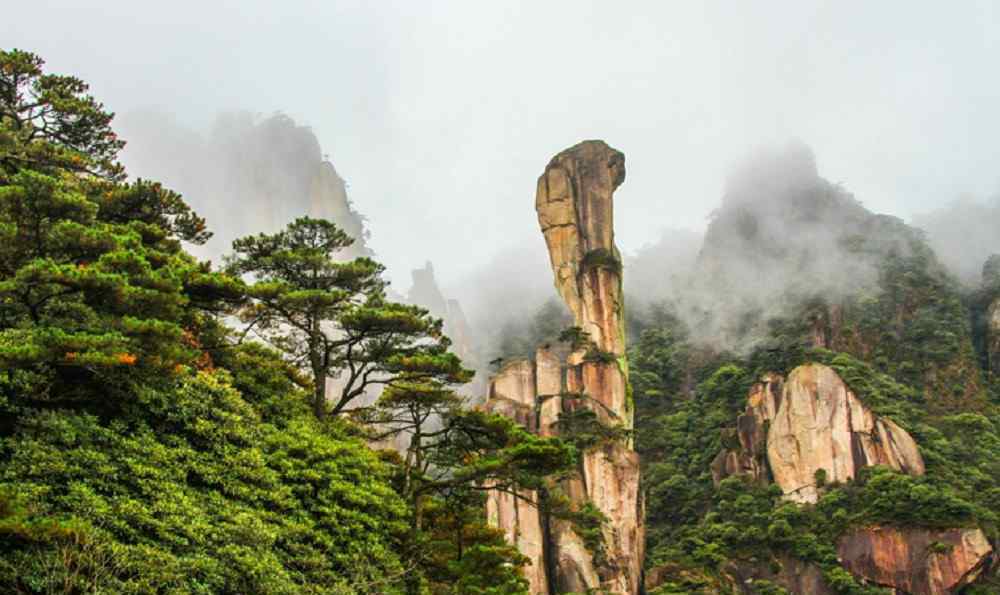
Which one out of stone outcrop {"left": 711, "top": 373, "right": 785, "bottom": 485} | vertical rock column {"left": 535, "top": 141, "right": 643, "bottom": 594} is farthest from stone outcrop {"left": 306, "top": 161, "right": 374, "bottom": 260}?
stone outcrop {"left": 711, "top": 373, "right": 785, "bottom": 485}

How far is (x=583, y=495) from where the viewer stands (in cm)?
4050

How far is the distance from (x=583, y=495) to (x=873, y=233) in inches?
1769

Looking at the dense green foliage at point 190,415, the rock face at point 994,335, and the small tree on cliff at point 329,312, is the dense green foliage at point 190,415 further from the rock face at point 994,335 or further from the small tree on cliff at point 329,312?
the rock face at point 994,335

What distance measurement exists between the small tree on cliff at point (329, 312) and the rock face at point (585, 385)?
1855cm

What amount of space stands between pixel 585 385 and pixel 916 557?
18683 millimetres

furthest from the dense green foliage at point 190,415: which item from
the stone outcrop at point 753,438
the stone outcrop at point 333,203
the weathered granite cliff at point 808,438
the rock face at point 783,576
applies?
the stone outcrop at point 333,203

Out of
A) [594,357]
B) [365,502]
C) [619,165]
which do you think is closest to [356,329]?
[365,502]

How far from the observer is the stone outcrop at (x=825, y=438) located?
43.5 meters

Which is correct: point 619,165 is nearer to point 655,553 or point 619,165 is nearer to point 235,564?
point 655,553

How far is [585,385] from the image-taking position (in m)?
44.5

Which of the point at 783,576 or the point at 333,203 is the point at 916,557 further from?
the point at 333,203

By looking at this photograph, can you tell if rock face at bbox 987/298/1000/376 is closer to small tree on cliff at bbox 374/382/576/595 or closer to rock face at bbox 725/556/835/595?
rock face at bbox 725/556/835/595

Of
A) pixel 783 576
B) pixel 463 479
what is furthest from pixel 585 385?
pixel 463 479

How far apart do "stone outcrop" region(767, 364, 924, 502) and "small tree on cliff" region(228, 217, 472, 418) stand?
33071 millimetres
